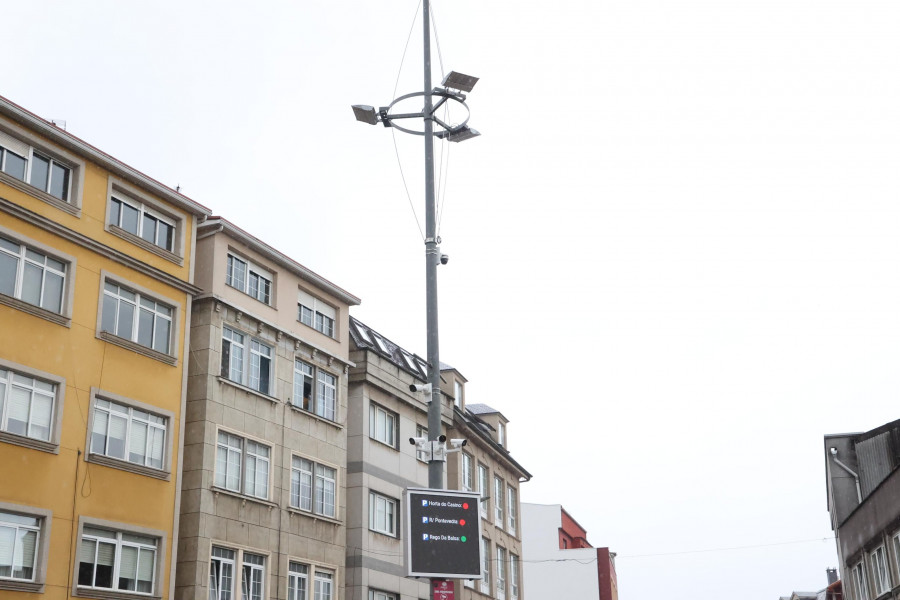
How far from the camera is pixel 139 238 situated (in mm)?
27703

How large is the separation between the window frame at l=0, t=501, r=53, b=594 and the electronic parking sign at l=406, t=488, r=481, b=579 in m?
11.6

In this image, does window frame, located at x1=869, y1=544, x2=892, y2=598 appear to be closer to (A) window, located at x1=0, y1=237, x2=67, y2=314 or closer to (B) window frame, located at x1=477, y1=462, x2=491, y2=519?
(B) window frame, located at x1=477, y1=462, x2=491, y2=519

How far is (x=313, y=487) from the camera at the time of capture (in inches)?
1259

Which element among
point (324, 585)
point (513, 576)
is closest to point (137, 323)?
point (324, 585)

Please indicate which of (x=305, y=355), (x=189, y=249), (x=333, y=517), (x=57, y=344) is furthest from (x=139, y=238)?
(x=333, y=517)

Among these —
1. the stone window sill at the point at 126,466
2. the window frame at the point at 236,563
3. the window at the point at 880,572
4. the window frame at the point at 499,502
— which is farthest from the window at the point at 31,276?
the window frame at the point at 499,502

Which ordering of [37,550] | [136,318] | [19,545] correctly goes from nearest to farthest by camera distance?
[19,545]
[37,550]
[136,318]

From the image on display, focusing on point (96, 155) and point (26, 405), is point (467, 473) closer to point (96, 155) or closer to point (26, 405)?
point (96, 155)

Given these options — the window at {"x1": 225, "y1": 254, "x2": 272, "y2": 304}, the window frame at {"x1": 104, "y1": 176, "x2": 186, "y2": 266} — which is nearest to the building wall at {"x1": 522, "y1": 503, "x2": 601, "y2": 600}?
the window at {"x1": 225, "y1": 254, "x2": 272, "y2": 304}

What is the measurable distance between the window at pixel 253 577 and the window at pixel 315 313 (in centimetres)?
756

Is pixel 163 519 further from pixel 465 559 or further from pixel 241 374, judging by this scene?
pixel 465 559

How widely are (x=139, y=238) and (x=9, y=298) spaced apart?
15.3ft

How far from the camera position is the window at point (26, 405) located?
76.2ft

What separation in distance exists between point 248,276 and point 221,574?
336 inches
